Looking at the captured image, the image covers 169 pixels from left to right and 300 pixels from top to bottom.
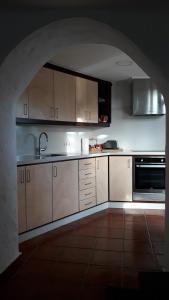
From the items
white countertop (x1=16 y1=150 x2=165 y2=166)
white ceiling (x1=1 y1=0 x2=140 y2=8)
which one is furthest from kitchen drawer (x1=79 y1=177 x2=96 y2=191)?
white ceiling (x1=1 y1=0 x2=140 y2=8)

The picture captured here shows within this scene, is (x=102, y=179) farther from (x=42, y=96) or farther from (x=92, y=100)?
(x=42, y=96)

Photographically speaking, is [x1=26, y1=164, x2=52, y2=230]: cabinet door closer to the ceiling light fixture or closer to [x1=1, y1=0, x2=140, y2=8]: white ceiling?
[x1=1, y1=0, x2=140, y2=8]: white ceiling

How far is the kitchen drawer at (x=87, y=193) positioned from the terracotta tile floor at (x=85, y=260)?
14.5 inches

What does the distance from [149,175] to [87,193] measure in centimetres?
108

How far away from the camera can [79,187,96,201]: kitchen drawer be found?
3779 mm

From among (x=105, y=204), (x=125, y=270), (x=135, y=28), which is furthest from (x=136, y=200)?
(x=135, y=28)

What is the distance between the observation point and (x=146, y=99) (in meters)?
4.54

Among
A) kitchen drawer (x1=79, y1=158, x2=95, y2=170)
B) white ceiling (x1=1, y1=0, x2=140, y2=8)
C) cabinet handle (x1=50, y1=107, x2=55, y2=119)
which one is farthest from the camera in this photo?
kitchen drawer (x1=79, y1=158, x2=95, y2=170)

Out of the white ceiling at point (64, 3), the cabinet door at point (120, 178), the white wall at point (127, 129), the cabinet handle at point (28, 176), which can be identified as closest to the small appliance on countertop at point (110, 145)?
the white wall at point (127, 129)

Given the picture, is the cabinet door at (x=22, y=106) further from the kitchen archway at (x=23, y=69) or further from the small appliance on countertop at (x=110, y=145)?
the small appliance on countertop at (x=110, y=145)

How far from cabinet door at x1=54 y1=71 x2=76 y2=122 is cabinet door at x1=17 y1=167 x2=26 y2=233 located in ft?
3.66

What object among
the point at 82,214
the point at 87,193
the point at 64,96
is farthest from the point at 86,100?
the point at 82,214

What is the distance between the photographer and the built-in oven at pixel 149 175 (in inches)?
165

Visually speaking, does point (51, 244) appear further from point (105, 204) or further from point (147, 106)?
A: point (147, 106)
